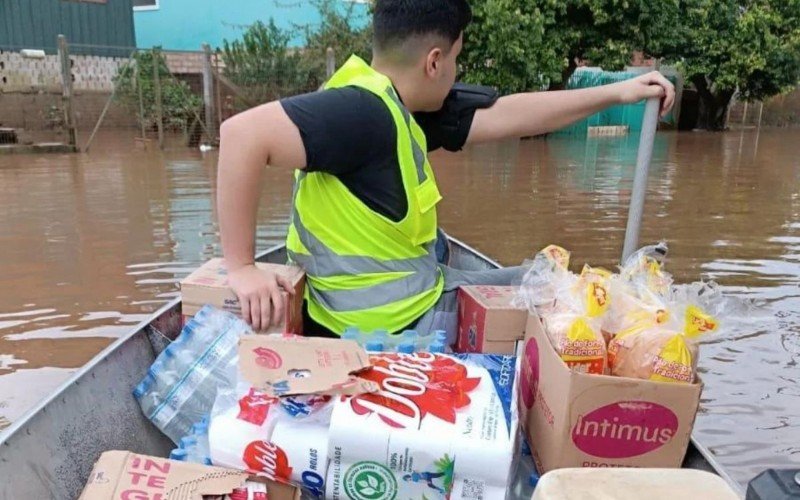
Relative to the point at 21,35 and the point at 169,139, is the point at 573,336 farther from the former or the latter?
the point at 21,35

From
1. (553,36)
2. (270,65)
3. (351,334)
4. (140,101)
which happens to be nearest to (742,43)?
(553,36)

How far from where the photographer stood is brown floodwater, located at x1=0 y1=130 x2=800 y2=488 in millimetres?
3297

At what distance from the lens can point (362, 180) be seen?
1.87 metres

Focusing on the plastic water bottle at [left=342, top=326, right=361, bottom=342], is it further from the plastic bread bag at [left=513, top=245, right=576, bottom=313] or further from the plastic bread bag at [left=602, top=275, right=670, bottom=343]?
the plastic bread bag at [left=602, top=275, right=670, bottom=343]

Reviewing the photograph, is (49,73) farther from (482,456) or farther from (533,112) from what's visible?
(482,456)

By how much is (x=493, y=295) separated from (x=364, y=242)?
0.43 meters

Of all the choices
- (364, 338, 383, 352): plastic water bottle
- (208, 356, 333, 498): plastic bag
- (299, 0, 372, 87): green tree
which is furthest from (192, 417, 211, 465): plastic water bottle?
(299, 0, 372, 87): green tree

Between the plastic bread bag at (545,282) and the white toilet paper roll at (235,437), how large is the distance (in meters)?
0.73

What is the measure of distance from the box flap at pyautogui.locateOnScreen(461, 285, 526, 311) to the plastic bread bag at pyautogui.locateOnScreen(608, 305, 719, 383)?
0.46 metres

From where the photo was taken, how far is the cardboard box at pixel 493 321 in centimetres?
190

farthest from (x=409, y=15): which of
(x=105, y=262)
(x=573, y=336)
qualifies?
(x=105, y=262)

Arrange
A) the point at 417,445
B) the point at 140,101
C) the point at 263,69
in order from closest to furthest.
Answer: the point at 417,445
the point at 140,101
the point at 263,69

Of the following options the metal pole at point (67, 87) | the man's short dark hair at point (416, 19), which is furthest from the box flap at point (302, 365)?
the metal pole at point (67, 87)

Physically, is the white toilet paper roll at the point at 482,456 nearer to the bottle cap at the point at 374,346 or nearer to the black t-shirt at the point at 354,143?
the bottle cap at the point at 374,346
